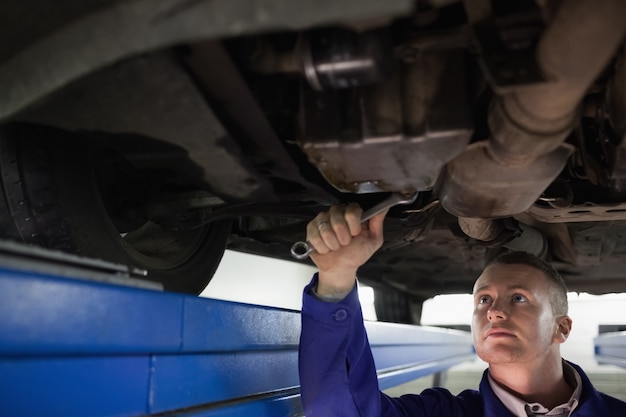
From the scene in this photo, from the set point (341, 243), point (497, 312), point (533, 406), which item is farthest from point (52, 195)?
point (533, 406)

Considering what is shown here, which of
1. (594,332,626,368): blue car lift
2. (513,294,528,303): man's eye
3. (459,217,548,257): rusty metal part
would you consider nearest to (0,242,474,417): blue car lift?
(459,217,548,257): rusty metal part

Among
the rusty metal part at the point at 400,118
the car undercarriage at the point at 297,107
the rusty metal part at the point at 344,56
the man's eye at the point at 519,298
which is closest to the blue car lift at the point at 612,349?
the man's eye at the point at 519,298

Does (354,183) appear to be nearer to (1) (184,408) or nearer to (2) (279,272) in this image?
(1) (184,408)

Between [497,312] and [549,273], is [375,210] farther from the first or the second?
[549,273]

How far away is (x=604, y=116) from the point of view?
28.6 inches

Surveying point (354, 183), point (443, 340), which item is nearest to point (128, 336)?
point (354, 183)

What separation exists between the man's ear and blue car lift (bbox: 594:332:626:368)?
1326 mm

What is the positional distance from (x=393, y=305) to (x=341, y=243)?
1777 millimetres

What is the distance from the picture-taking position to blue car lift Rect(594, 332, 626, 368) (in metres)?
2.36

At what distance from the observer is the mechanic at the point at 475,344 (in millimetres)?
896

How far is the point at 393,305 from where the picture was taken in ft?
8.38

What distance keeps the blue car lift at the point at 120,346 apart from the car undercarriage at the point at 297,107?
184mm

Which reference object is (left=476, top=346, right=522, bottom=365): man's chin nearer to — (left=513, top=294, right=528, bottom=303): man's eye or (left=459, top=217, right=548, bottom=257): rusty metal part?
(left=513, top=294, right=528, bottom=303): man's eye

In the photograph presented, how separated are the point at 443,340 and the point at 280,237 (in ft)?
4.92
